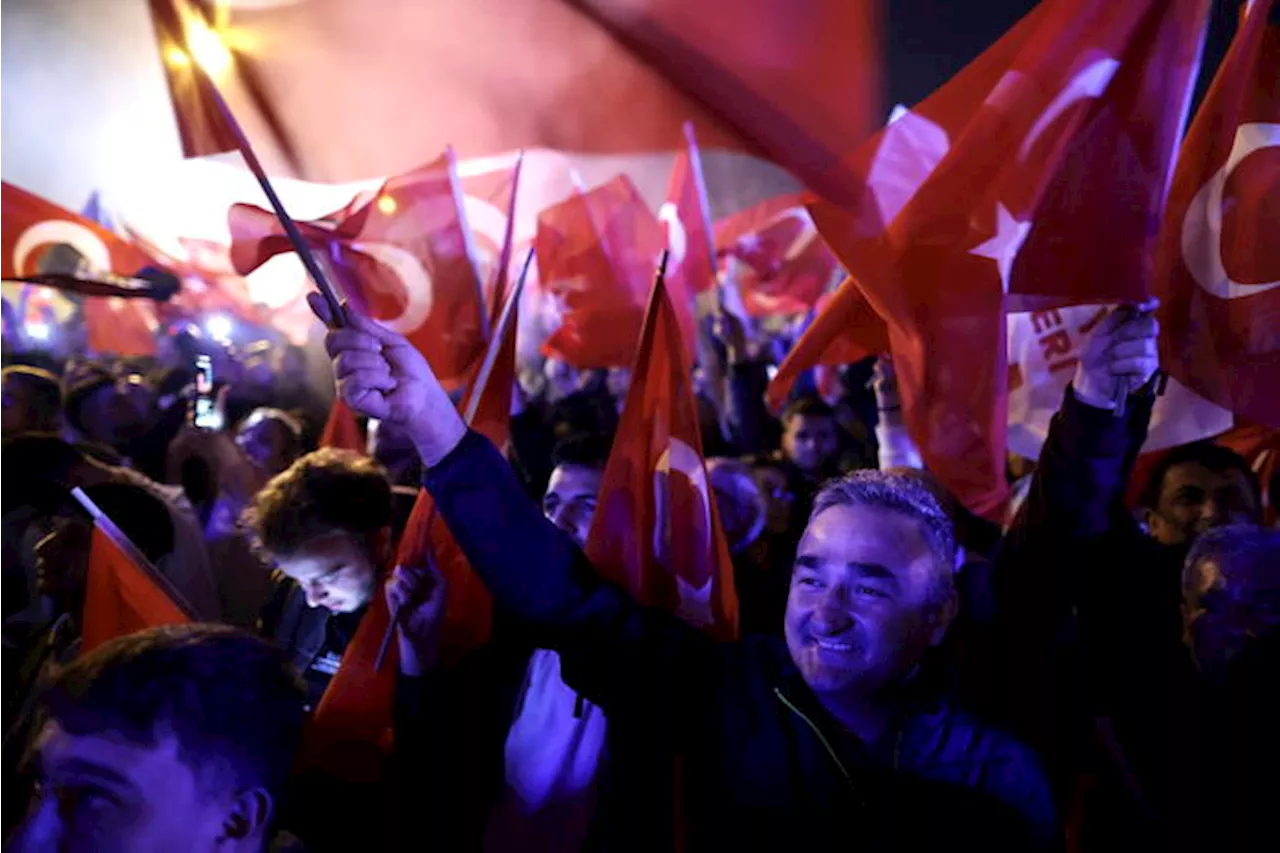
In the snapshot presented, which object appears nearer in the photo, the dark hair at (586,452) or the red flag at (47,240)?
Result: the dark hair at (586,452)

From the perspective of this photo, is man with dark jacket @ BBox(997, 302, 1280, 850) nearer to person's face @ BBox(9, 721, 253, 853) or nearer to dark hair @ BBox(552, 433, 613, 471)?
dark hair @ BBox(552, 433, 613, 471)

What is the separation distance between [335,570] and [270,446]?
238 centimetres

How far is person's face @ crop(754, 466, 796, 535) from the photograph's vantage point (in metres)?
4.12

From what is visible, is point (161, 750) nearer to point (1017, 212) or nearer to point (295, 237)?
point (295, 237)

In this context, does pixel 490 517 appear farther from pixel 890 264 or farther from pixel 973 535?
pixel 973 535

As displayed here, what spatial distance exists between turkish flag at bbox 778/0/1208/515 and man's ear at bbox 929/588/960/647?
2.62 ft

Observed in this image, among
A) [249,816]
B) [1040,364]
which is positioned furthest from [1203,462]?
[249,816]

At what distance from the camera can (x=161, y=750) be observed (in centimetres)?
143

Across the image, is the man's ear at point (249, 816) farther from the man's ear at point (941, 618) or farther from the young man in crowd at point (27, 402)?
the young man in crowd at point (27, 402)

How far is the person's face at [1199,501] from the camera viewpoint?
3230 millimetres

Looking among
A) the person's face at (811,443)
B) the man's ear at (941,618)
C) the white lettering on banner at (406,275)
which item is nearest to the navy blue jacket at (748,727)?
the man's ear at (941,618)

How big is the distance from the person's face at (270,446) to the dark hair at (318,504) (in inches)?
80.7

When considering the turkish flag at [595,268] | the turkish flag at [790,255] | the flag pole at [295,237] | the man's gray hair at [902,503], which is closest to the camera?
the flag pole at [295,237]

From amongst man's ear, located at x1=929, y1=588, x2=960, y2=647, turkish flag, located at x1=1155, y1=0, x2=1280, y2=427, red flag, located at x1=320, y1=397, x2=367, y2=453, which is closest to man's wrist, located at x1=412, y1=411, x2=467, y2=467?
man's ear, located at x1=929, y1=588, x2=960, y2=647
